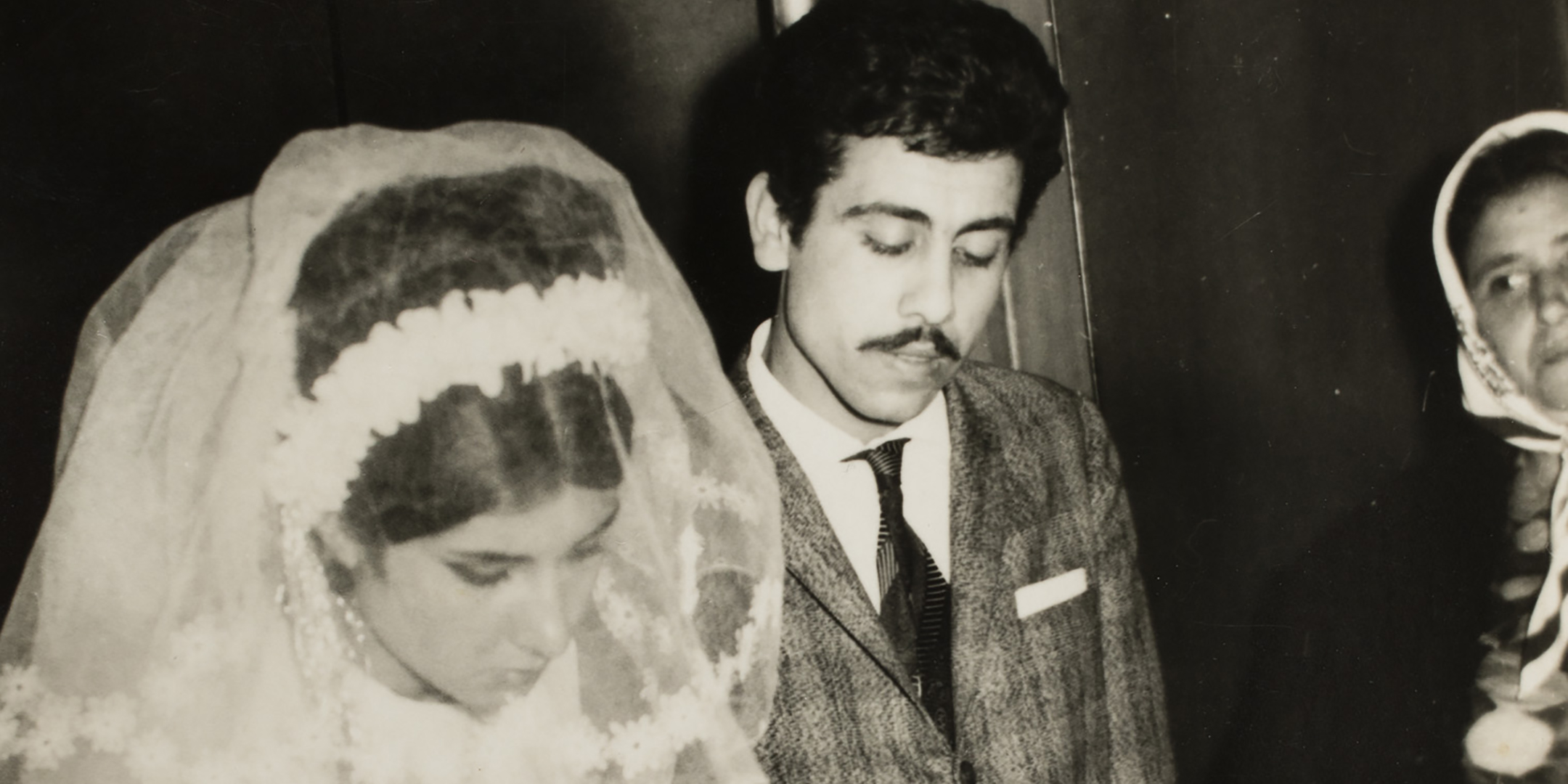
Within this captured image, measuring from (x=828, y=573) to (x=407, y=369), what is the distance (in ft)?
1.50

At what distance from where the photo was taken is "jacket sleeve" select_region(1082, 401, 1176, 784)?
1137 millimetres

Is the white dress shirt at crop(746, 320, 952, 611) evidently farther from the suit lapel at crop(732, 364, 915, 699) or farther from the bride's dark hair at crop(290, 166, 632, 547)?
the bride's dark hair at crop(290, 166, 632, 547)

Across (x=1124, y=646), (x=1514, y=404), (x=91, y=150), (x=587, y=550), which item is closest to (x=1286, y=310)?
(x=1514, y=404)

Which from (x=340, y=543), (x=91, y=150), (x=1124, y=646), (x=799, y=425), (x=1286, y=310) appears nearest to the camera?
(x=340, y=543)

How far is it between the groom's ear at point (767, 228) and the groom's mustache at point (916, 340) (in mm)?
144

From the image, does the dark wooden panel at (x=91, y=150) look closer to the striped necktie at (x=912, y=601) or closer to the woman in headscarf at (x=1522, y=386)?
the striped necktie at (x=912, y=601)

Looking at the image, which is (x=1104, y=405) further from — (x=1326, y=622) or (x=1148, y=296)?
(x=1326, y=622)

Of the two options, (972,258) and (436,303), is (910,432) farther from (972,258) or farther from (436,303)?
(436,303)

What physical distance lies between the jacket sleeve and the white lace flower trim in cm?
75

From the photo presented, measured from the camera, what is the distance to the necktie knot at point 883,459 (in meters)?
1.04

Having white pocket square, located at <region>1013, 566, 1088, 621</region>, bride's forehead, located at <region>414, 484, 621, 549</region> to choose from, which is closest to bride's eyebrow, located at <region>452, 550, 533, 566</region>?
bride's forehead, located at <region>414, 484, 621, 549</region>

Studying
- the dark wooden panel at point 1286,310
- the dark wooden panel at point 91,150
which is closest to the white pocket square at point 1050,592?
the dark wooden panel at point 1286,310

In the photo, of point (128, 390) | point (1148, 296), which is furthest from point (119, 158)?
point (1148, 296)

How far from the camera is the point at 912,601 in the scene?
3.30 feet
